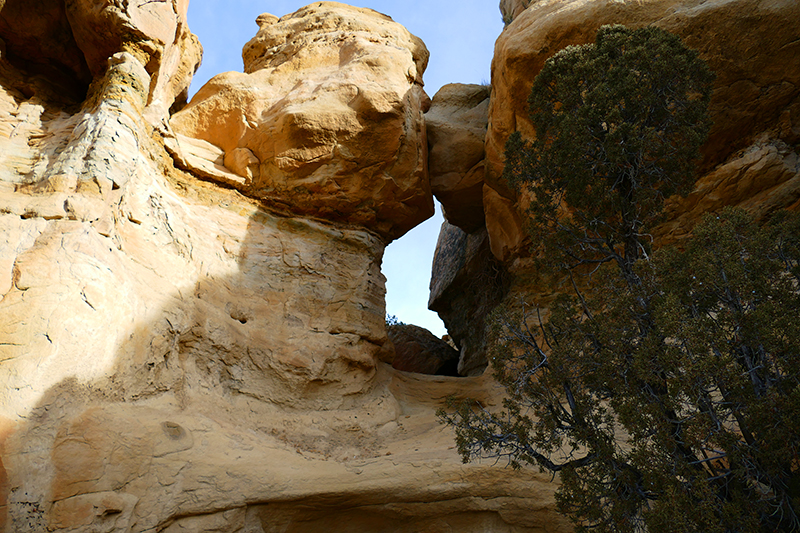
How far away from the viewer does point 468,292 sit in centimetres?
1659

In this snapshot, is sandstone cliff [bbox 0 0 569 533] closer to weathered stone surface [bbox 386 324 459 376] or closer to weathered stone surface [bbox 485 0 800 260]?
weathered stone surface [bbox 485 0 800 260]

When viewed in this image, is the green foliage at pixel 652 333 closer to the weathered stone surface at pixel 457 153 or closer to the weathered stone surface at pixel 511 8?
the weathered stone surface at pixel 457 153

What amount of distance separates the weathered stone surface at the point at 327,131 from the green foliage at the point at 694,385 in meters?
6.66

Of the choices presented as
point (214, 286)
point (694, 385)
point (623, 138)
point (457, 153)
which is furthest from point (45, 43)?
point (694, 385)

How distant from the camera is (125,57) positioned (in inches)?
387

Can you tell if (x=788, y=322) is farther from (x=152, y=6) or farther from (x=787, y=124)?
(x=152, y=6)

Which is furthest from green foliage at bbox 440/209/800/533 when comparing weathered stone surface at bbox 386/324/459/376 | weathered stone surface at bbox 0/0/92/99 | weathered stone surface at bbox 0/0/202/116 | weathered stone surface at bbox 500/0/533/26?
weathered stone surface at bbox 500/0/533/26

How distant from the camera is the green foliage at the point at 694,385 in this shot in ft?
15.1

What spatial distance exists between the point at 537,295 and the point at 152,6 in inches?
410

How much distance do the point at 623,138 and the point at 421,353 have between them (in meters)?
12.0

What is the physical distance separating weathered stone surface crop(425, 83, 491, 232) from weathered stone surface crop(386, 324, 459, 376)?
5.62 meters

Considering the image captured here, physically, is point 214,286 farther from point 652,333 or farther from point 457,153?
point 457,153

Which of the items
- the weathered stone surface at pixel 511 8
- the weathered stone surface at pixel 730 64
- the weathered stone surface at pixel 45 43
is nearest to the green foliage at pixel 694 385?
the weathered stone surface at pixel 730 64

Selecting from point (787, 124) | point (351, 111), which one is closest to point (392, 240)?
point (351, 111)
